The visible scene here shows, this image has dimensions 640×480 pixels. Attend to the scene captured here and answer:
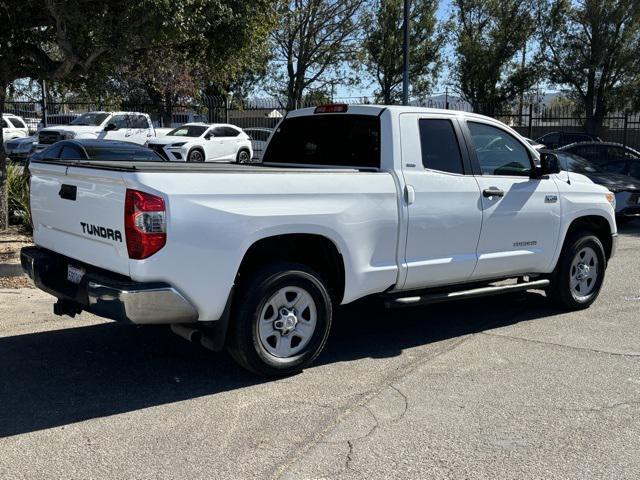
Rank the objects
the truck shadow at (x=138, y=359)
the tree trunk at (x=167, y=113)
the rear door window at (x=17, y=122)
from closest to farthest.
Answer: the truck shadow at (x=138, y=359)
the rear door window at (x=17, y=122)
the tree trunk at (x=167, y=113)

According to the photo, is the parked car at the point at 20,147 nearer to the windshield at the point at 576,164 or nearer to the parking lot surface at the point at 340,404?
the windshield at the point at 576,164

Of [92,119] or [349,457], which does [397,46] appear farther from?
[349,457]

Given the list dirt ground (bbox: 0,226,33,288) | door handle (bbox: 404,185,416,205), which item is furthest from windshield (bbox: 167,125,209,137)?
door handle (bbox: 404,185,416,205)

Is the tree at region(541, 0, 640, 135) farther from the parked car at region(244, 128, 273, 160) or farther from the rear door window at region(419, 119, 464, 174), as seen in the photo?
the rear door window at region(419, 119, 464, 174)

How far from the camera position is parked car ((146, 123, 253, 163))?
23.6m

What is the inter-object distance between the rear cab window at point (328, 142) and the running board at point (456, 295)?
113cm

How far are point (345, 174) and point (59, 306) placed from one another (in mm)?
2420

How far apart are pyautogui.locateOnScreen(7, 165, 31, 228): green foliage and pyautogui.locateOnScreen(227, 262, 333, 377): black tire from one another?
652 cm

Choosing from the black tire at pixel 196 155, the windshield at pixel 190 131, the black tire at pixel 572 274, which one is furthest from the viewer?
the windshield at pixel 190 131

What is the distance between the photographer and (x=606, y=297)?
26.3 ft

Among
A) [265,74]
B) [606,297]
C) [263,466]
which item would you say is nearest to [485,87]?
[265,74]

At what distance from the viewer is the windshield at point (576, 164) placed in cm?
1444

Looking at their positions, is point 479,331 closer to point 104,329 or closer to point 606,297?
point 606,297

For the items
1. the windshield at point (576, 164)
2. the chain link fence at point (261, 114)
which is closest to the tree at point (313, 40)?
the chain link fence at point (261, 114)
